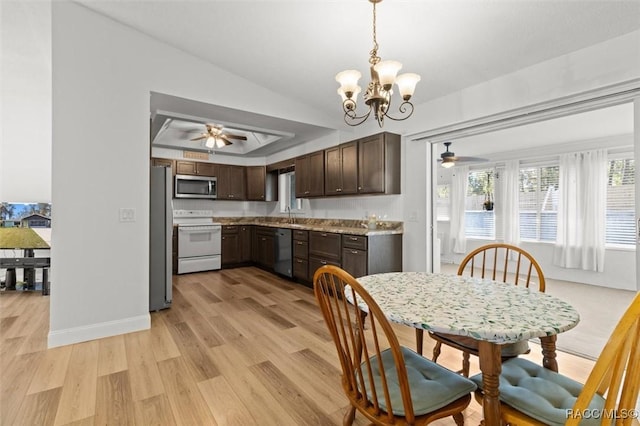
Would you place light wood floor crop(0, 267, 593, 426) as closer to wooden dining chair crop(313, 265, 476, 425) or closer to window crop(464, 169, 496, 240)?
wooden dining chair crop(313, 265, 476, 425)

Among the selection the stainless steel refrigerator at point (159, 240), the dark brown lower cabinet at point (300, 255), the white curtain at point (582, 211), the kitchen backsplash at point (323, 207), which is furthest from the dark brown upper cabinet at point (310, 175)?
the white curtain at point (582, 211)

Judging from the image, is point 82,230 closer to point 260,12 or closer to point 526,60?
point 260,12

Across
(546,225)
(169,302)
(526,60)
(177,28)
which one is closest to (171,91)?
(177,28)

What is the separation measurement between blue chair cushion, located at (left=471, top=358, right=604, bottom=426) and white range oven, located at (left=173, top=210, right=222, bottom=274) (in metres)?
5.00

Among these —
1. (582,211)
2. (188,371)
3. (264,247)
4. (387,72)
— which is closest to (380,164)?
A: (387,72)

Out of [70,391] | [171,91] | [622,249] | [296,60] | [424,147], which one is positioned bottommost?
[70,391]

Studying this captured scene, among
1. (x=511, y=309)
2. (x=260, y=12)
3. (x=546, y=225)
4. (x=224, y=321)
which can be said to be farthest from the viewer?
(x=546, y=225)

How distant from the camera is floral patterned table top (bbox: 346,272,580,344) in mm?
1065

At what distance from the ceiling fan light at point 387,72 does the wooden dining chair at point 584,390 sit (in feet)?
4.87

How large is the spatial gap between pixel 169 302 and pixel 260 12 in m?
3.12

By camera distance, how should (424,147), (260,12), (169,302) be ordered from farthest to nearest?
1. (424,147)
2. (169,302)
3. (260,12)

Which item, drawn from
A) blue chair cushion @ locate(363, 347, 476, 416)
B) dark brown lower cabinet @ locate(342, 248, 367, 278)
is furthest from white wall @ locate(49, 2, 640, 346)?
blue chair cushion @ locate(363, 347, 476, 416)

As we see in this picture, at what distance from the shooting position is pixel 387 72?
1814 millimetres

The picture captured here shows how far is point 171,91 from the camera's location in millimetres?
3209
